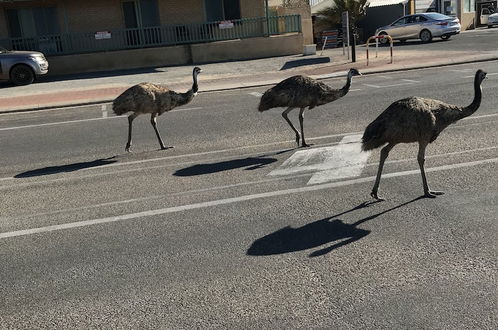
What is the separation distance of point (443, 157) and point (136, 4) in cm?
2471

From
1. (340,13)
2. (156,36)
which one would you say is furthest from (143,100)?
(340,13)

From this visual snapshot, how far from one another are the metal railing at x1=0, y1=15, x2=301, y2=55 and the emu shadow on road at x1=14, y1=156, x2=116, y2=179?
19.8m

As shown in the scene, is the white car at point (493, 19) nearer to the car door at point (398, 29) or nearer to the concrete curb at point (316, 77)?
the car door at point (398, 29)

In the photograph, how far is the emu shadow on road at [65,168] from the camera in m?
9.67

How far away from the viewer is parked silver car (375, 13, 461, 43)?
1330 inches

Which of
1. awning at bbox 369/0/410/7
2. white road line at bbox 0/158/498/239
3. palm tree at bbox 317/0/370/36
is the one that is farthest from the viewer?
awning at bbox 369/0/410/7

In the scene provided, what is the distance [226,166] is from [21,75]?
1842 cm

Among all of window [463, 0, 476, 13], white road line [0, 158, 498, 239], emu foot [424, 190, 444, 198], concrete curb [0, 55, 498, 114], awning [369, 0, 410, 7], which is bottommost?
emu foot [424, 190, 444, 198]

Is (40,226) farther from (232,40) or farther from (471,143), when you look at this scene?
(232,40)

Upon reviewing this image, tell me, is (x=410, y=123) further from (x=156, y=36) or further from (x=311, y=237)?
(x=156, y=36)

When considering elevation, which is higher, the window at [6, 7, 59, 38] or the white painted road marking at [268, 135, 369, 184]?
the window at [6, 7, 59, 38]

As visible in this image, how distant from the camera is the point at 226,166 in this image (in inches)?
363

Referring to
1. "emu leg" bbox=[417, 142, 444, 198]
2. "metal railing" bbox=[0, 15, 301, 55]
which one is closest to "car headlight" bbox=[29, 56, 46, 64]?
"metal railing" bbox=[0, 15, 301, 55]

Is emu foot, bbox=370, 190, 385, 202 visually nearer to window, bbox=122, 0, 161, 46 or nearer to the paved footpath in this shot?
the paved footpath
